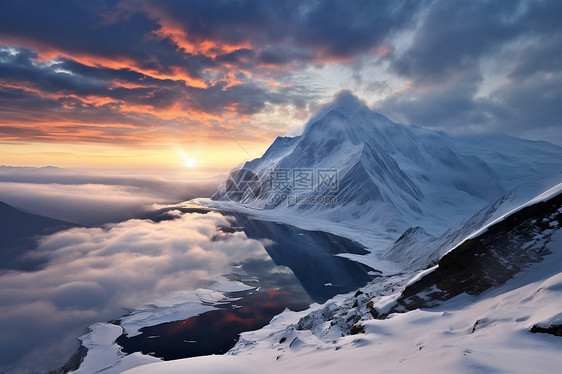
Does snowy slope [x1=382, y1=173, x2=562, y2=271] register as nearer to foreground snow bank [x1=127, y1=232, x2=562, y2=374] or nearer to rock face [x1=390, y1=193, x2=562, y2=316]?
rock face [x1=390, y1=193, x2=562, y2=316]

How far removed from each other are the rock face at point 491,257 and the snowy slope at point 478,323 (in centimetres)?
5

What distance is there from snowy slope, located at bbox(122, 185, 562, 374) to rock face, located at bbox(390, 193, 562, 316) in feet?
0.15

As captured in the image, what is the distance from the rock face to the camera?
49.3 ft

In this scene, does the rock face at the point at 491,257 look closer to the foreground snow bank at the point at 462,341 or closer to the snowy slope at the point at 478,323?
the snowy slope at the point at 478,323

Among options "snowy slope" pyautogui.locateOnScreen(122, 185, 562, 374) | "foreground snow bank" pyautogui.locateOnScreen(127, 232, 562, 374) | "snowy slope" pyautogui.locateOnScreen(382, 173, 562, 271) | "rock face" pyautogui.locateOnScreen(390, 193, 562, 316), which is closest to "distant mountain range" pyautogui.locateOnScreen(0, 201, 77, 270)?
"foreground snow bank" pyautogui.locateOnScreen(127, 232, 562, 374)

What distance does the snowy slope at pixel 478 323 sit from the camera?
8.76m

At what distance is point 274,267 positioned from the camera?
73.8 meters

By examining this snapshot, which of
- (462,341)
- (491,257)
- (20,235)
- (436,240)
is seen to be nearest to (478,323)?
(462,341)

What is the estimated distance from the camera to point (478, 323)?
1215 cm

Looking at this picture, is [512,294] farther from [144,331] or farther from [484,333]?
[144,331]

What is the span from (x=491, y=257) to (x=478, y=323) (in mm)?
5540

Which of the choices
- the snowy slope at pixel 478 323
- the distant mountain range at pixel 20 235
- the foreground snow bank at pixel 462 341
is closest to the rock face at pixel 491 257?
the snowy slope at pixel 478 323

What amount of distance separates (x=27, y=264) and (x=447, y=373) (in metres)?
126

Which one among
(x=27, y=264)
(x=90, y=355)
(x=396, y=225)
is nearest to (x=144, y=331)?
(x=90, y=355)
